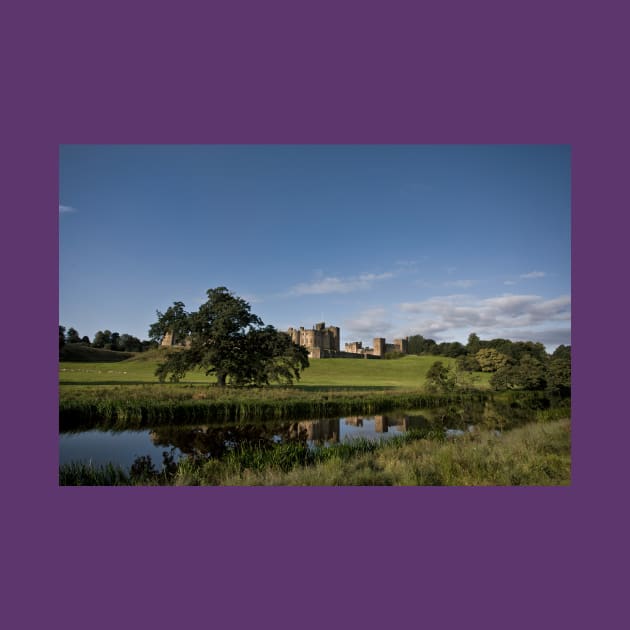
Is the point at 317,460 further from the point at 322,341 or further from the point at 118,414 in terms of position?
the point at 322,341

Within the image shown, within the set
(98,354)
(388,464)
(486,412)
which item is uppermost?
(98,354)

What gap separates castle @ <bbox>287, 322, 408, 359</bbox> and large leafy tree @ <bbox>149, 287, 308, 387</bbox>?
35792 millimetres

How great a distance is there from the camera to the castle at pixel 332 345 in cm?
5381

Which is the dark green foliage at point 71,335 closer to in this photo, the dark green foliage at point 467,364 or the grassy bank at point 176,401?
the grassy bank at point 176,401

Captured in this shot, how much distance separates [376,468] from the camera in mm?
6051

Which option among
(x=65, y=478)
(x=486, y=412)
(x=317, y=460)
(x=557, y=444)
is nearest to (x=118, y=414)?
(x=65, y=478)

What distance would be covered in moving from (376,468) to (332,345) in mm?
56942

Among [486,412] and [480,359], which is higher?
[480,359]

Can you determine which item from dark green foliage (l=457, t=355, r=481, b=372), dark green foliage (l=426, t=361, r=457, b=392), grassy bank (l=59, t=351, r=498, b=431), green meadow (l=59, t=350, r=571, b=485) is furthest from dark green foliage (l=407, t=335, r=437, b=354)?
grassy bank (l=59, t=351, r=498, b=431)

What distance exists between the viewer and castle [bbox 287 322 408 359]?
53.8 m

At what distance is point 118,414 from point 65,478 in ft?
17.5

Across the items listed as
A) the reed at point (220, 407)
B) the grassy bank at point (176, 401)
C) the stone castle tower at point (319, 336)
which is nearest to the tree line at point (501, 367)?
the grassy bank at point (176, 401)

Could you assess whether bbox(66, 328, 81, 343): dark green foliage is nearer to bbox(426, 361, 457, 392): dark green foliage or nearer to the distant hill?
the distant hill

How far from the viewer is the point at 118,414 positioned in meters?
10.8
